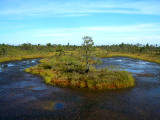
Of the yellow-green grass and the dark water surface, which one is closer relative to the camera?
the dark water surface

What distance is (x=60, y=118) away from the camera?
1579cm

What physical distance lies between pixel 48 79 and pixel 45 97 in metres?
7.82

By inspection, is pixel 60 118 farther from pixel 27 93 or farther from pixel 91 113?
pixel 27 93

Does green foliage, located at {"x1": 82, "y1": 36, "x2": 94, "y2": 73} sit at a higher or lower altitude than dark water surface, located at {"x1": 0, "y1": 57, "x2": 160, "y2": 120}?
higher

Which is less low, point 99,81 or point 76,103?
point 99,81

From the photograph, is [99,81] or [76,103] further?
[99,81]

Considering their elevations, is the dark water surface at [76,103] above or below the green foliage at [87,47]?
below

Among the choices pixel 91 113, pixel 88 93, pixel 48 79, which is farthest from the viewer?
pixel 48 79

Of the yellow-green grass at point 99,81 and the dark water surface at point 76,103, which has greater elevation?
the yellow-green grass at point 99,81

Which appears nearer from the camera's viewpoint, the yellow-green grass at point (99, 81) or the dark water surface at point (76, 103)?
the dark water surface at point (76, 103)

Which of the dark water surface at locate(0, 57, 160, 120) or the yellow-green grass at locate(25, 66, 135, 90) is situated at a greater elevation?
the yellow-green grass at locate(25, 66, 135, 90)

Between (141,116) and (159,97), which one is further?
(159,97)

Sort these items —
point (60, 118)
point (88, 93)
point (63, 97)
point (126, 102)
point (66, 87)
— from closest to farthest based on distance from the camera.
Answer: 1. point (60, 118)
2. point (126, 102)
3. point (63, 97)
4. point (88, 93)
5. point (66, 87)

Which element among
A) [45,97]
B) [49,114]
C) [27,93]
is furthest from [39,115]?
[27,93]
